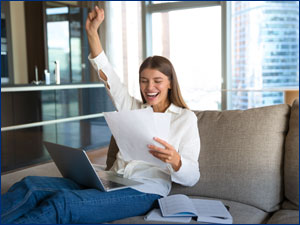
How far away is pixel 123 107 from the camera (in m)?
1.94

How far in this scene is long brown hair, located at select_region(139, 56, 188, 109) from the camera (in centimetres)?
184

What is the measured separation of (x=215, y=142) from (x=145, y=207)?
50 cm

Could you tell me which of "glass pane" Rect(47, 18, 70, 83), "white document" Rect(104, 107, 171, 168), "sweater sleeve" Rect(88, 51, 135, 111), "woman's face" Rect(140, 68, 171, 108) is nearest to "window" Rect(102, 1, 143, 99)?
"glass pane" Rect(47, 18, 70, 83)

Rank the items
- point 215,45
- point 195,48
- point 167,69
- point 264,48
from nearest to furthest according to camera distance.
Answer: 1. point 167,69
2. point 264,48
3. point 215,45
4. point 195,48

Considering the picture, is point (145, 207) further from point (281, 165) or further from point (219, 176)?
point (281, 165)

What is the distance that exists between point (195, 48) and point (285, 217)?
203 inches

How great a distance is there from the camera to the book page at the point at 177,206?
4.76ft

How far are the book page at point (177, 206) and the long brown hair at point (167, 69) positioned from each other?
0.53m

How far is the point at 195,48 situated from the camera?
644 cm

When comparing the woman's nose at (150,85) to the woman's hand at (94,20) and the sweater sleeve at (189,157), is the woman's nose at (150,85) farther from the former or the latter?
the woman's hand at (94,20)

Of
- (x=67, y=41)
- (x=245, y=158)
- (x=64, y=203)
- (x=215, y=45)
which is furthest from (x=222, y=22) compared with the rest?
(x=64, y=203)

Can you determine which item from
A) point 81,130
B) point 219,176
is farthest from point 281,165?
point 81,130

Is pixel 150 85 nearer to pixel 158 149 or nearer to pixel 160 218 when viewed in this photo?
pixel 158 149

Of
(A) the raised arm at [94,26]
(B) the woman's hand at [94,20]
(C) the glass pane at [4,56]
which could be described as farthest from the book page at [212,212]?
(C) the glass pane at [4,56]
